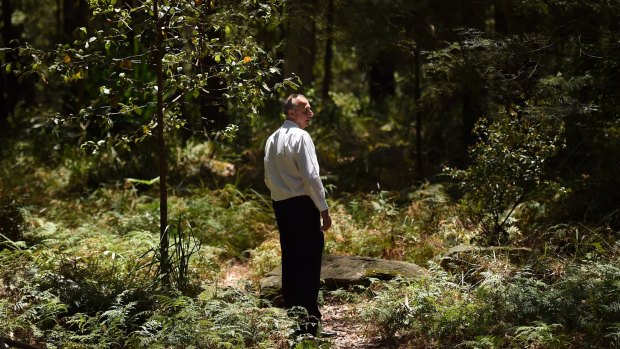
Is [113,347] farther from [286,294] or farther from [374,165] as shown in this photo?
[374,165]

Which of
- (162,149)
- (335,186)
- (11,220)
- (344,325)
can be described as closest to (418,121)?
(335,186)

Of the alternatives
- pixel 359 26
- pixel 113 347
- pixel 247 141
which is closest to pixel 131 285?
pixel 113 347

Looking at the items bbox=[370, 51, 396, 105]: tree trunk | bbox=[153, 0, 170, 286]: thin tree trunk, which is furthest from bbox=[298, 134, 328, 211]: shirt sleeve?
bbox=[370, 51, 396, 105]: tree trunk

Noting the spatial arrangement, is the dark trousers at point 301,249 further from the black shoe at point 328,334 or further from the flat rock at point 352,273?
the flat rock at point 352,273

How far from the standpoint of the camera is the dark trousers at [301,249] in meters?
6.80

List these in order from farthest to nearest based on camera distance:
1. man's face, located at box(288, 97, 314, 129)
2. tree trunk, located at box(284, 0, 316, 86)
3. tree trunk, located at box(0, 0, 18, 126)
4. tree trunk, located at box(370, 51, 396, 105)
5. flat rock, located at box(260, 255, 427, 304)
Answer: tree trunk, located at box(370, 51, 396, 105) → tree trunk, located at box(0, 0, 18, 126) → tree trunk, located at box(284, 0, 316, 86) → flat rock, located at box(260, 255, 427, 304) → man's face, located at box(288, 97, 314, 129)

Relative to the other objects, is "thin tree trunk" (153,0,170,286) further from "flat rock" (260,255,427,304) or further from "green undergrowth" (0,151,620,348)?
"flat rock" (260,255,427,304)

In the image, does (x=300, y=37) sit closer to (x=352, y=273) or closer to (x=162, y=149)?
(x=352, y=273)

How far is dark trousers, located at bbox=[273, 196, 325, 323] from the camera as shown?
22.3 ft

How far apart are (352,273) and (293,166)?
2.11 m

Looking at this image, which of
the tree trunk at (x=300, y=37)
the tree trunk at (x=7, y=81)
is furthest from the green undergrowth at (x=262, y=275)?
the tree trunk at (x=7, y=81)

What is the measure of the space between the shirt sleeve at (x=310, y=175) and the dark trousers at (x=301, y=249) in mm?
184

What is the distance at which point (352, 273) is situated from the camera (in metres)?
8.46

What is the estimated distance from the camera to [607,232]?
30.9 feet
